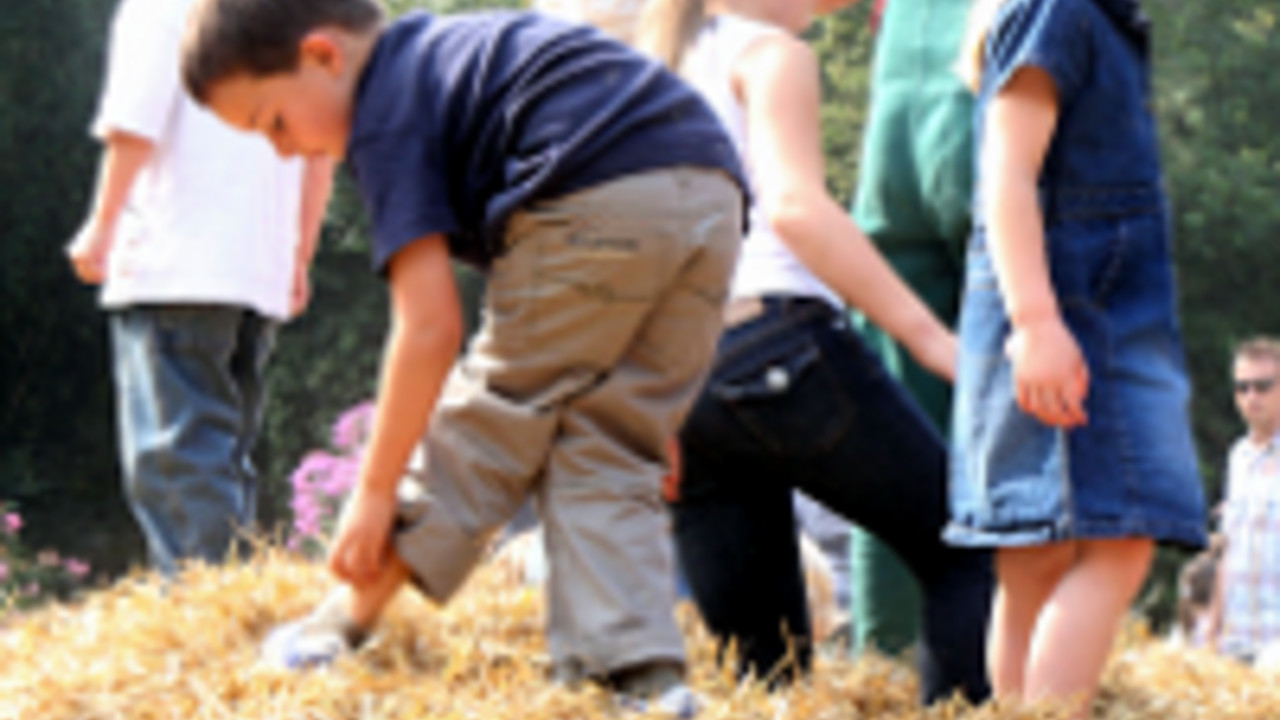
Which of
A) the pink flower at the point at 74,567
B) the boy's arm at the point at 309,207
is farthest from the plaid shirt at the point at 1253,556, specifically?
the pink flower at the point at 74,567

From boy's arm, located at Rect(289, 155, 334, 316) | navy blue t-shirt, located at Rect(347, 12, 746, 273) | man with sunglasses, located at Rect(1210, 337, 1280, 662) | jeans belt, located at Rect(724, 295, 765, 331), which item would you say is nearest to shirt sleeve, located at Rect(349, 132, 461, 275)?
navy blue t-shirt, located at Rect(347, 12, 746, 273)

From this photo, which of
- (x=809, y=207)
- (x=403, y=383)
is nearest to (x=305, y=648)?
(x=403, y=383)

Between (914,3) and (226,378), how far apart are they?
1.62 metres

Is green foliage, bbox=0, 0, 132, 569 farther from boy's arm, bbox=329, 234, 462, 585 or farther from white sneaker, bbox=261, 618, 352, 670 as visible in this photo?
boy's arm, bbox=329, 234, 462, 585

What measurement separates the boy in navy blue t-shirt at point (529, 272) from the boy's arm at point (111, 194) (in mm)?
1251

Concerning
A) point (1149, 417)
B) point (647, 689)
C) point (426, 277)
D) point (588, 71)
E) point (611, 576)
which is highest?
point (588, 71)

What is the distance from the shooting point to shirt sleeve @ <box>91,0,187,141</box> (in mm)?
3344

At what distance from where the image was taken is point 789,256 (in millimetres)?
2453

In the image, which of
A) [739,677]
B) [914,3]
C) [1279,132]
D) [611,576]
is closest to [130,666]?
[611,576]

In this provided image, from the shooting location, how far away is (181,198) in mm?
3447

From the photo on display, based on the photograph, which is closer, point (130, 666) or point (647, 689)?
point (647, 689)

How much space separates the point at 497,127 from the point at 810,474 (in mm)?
704

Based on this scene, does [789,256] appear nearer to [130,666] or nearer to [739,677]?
[739,677]

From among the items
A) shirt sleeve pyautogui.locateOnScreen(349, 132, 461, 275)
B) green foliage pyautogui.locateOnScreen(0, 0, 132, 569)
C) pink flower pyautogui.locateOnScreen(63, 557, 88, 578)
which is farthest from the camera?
green foliage pyautogui.locateOnScreen(0, 0, 132, 569)
